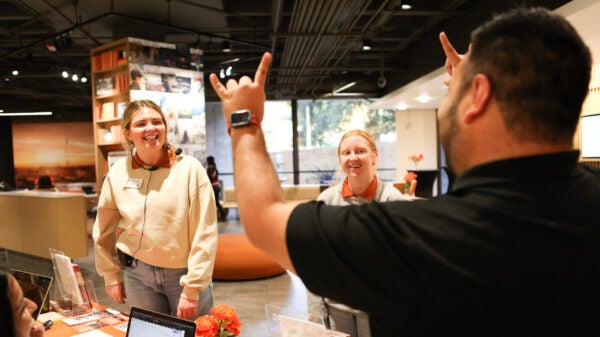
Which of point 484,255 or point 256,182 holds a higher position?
point 256,182

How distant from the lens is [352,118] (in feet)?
49.3

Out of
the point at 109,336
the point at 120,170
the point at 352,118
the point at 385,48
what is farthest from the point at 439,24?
the point at 109,336

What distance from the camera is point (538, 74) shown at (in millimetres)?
707

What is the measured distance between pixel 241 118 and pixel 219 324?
3.27 feet

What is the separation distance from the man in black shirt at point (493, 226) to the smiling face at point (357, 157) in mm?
1912

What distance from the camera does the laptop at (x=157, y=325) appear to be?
1.54 metres

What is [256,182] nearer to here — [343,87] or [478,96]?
[478,96]

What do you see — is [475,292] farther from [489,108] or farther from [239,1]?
[239,1]

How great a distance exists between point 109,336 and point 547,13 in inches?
78.2

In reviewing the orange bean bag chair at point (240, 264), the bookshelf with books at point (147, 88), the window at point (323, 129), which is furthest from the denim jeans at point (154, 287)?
the window at point (323, 129)

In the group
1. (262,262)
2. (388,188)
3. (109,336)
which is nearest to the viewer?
(109,336)

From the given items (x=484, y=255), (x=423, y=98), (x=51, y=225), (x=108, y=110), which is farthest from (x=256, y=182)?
(x=423, y=98)

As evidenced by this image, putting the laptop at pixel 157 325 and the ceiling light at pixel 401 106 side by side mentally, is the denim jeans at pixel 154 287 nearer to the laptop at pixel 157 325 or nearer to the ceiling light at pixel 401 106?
the laptop at pixel 157 325

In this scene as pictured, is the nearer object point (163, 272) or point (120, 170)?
point (163, 272)
